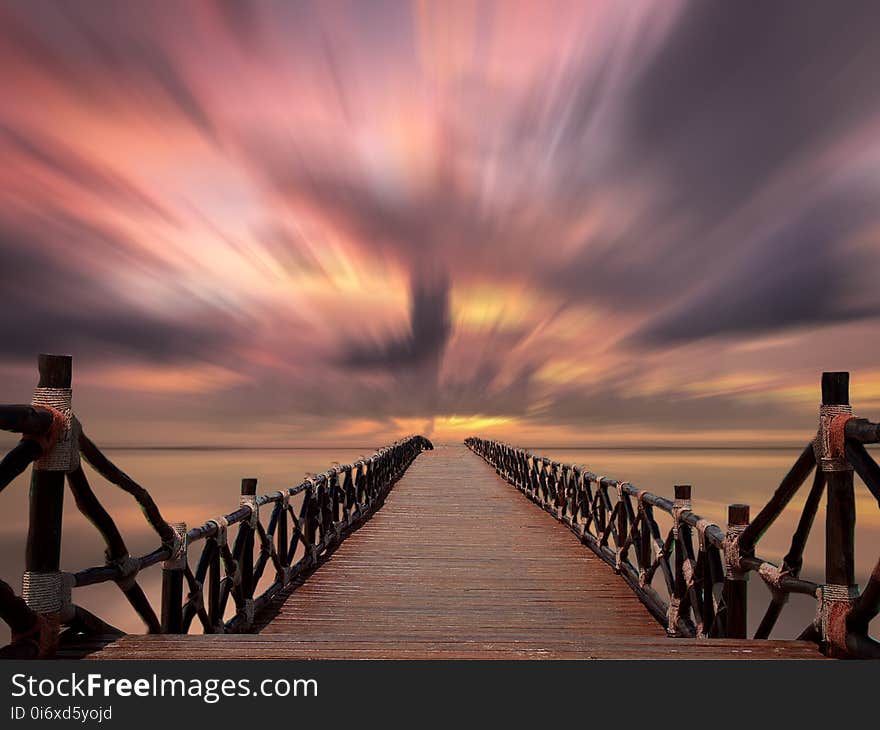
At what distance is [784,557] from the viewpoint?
4.45 m

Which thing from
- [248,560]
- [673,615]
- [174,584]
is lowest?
[673,615]

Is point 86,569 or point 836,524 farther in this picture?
point 86,569

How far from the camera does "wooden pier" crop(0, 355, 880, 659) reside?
12.1 ft

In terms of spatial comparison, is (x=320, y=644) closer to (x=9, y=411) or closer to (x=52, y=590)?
(x=52, y=590)

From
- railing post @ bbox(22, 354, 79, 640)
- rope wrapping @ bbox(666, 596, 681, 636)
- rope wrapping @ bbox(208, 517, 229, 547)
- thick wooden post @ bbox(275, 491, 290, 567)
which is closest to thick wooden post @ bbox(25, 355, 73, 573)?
railing post @ bbox(22, 354, 79, 640)

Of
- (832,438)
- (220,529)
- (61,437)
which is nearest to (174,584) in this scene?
(220,529)

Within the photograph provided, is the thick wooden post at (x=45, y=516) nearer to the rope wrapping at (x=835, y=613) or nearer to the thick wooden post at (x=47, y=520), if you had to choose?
the thick wooden post at (x=47, y=520)

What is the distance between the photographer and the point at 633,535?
7.95m

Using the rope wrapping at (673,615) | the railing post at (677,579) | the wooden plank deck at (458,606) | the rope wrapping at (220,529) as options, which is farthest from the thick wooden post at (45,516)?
the rope wrapping at (673,615)

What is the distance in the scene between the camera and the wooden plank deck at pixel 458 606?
391 cm

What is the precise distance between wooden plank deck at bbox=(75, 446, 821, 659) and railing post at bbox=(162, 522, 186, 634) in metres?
0.77

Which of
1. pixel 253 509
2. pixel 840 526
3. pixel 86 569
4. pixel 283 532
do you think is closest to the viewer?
pixel 840 526

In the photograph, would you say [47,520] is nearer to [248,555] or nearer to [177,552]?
[177,552]

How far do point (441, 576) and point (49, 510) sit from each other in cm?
559
